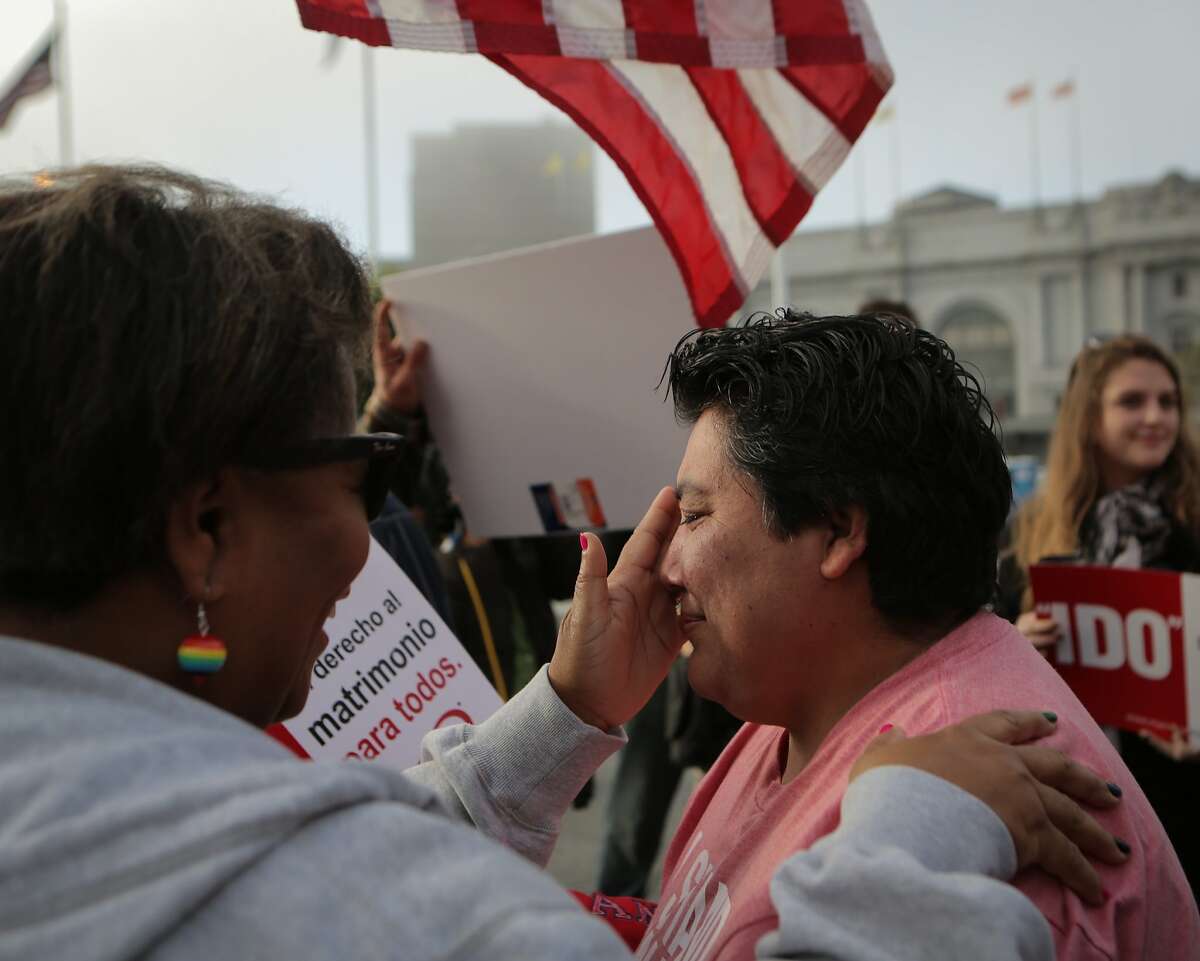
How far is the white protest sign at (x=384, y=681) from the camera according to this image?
193 centimetres

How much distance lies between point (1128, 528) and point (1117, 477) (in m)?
0.26

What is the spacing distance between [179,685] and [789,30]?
192 cm

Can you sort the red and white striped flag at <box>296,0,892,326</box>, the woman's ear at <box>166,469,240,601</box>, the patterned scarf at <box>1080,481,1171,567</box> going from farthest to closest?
the patterned scarf at <box>1080,481,1171,567</box> → the red and white striped flag at <box>296,0,892,326</box> → the woman's ear at <box>166,469,240,601</box>

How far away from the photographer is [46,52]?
33.1 ft

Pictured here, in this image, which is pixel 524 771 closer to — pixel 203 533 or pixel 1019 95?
pixel 203 533

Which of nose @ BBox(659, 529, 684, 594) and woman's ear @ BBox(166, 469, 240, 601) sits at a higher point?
woman's ear @ BBox(166, 469, 240, 601)

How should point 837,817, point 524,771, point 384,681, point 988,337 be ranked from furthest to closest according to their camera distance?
1. point 988,337
2. point 384,681
3. point 524,771
4. point 837,817

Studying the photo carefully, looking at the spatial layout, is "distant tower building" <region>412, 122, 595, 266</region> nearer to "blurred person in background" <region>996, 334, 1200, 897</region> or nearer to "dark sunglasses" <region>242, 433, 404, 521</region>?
"blurred person in background" <region>996, 334, 1200, 897</region>

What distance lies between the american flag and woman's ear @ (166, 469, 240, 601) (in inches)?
404

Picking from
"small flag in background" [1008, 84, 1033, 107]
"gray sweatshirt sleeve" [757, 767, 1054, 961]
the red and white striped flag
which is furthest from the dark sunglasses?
"small flag in background" [1008, 84, 1033, 107]

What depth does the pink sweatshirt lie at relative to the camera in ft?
3.78

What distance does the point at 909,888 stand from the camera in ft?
3.03

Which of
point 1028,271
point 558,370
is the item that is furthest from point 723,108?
point 1028,271

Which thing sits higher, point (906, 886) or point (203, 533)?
point (203, 533)
